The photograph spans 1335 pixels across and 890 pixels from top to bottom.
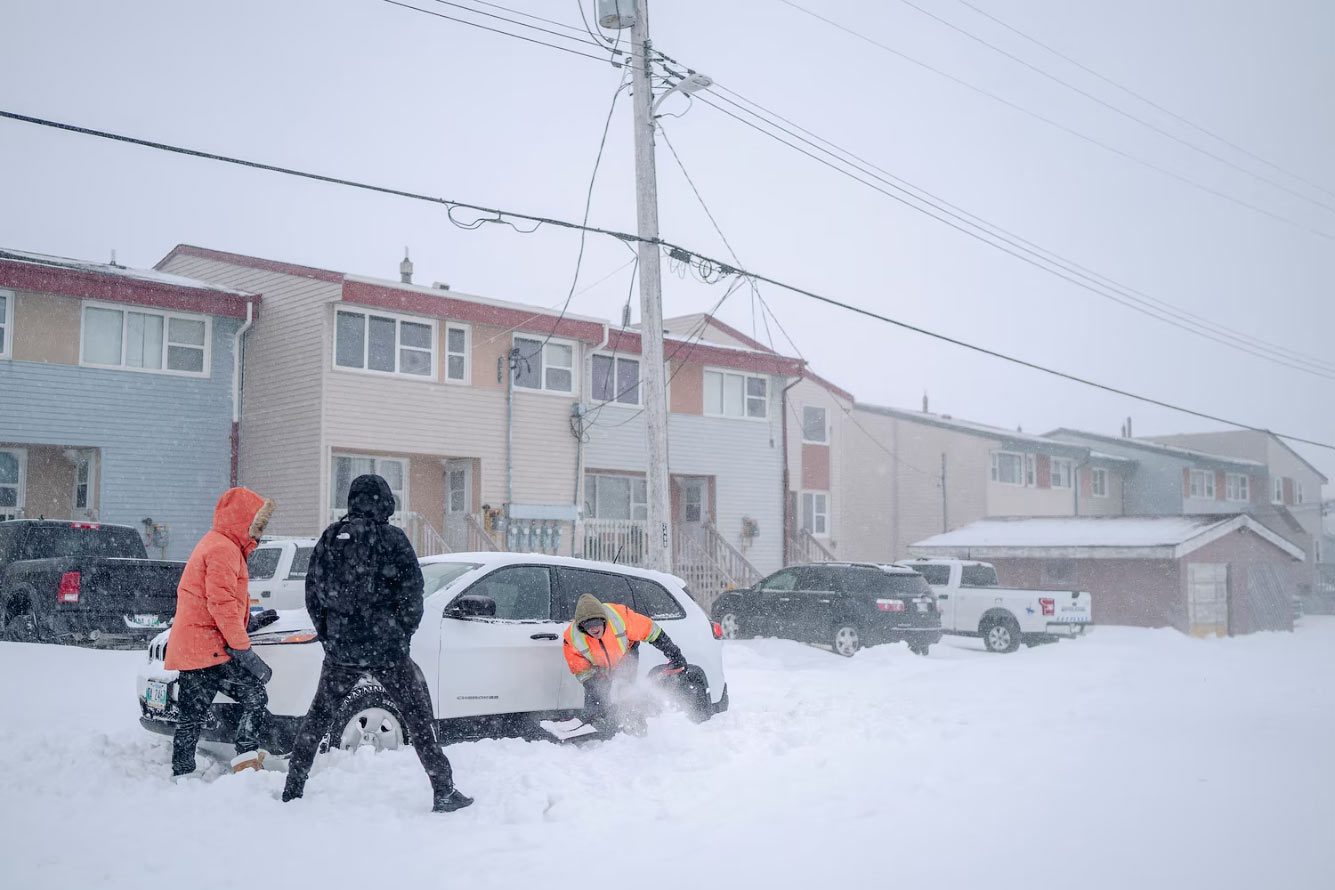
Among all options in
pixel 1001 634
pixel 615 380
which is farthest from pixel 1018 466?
pixel 615 380

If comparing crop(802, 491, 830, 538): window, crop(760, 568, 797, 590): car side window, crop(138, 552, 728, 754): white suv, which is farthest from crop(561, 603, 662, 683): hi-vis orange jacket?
crop(802, 491, 830, 538): window

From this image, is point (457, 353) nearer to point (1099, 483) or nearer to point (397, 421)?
point (397, 421)

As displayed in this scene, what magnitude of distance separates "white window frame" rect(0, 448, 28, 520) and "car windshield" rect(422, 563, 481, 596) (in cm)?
1531

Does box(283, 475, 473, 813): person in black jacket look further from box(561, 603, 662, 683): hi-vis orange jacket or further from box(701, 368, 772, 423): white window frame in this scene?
box(701, 368, 772, 423): white window frame

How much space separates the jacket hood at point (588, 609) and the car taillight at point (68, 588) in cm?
721

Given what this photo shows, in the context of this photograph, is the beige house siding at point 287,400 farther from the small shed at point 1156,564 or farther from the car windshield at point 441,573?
the small shed at point 1156,564

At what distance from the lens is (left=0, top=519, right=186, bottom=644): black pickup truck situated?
12406 mm

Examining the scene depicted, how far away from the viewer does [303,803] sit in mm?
6137

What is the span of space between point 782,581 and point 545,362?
23.7 feet

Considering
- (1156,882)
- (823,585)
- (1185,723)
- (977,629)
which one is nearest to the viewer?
(1156,882)

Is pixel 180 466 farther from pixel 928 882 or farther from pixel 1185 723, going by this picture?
pixel 928 882

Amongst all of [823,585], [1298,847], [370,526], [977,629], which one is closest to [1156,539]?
[977,629]

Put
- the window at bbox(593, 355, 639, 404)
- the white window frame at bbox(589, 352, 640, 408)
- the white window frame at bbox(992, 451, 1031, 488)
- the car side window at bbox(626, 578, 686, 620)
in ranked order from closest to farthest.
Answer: the car side window at bbox(626, 578, 686, 620)
the white window frame at bbox(589, 352, 640, 408)
the window at bbox(593, 355, 639, 404)
the white window frame at bbox(992, 451, 1031, 488)

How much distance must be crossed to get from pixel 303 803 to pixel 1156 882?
4.34 metres
